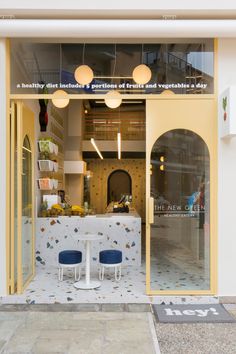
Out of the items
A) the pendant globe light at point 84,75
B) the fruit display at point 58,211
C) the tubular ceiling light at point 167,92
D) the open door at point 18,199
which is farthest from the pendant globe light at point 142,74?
the fruit display at point 58,211

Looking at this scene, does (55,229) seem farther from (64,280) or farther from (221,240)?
(221,240)

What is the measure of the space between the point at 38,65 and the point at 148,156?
209 centimetres

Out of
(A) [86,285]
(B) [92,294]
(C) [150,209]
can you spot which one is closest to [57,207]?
(A) [86,285]

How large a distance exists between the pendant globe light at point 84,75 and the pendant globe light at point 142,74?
626 millimetres

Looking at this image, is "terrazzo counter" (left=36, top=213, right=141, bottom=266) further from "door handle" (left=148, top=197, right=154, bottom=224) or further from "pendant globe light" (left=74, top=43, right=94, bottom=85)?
"pendant globe light" (left=74, top=43, right=94, bottom=85)

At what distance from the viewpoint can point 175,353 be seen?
347cm

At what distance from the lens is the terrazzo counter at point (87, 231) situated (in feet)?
21.8

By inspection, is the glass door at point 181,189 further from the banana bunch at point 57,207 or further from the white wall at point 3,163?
the banana bunch at point 57,207

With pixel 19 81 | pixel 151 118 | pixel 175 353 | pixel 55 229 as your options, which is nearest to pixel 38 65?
pixel 19 81

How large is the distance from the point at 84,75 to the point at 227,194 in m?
2.66

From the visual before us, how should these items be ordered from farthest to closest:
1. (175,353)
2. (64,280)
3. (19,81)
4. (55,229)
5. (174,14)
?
(55,229), (64,280), (19,81), (174,14), (175,353)

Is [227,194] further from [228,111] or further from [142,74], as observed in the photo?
[142,74]

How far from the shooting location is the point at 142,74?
5.15m

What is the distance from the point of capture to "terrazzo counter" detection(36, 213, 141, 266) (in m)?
6.65
